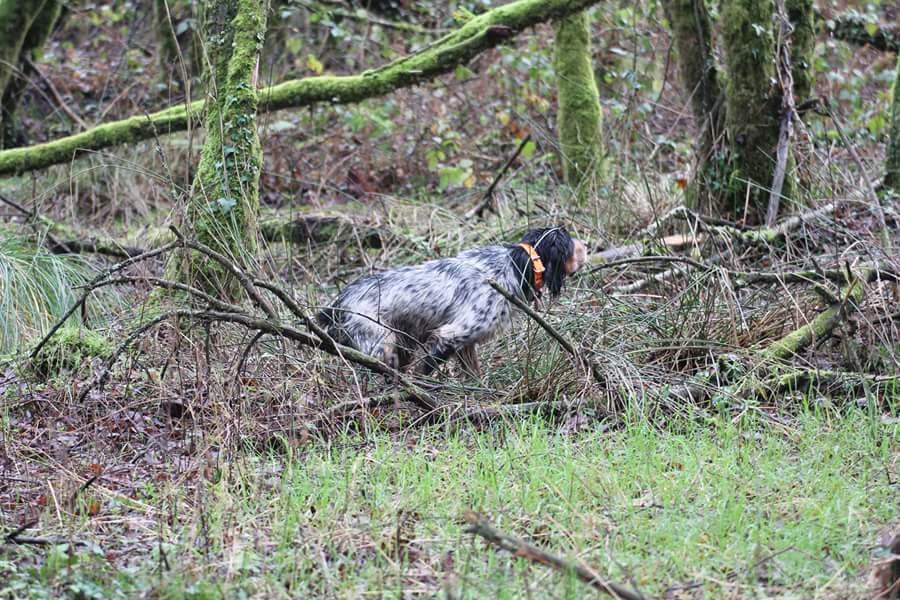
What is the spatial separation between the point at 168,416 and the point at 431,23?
478 inches

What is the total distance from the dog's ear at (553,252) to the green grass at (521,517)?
1.62 metres

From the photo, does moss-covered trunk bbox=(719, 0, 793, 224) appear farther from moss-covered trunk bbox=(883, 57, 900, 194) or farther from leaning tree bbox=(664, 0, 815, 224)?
moss-covered trunk bbox=(883, 57, 900, 194)

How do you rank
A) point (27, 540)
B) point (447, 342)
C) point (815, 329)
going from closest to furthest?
point (27, 540) < point (815, 329) < point (447, 342)

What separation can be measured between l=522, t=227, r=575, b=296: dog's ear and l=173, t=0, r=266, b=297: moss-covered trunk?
6.49 feet

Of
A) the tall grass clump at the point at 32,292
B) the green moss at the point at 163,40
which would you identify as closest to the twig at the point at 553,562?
the tall grass clump at the point at 32,292

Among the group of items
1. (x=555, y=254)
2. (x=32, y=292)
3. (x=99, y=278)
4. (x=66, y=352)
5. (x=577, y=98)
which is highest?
(x=577, y=98)

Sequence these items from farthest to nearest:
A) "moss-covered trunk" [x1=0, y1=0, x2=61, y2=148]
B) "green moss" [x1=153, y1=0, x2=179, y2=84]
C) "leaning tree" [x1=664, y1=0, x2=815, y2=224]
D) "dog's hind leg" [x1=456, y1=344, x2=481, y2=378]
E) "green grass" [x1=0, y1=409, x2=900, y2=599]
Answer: "green moss" [x1=153, y1=0, x2=179, y2=84] → "moss-covered trunk" [x1=0, y1=0, x2=61, y2=148] → "leaning tree" [x1=664, y1=0, x2=815, y2=224] → "dog's hind leg" [x1=456, y1=344, x2=481, y2=378] → "green grass" [x1=0, y1=409, x2=900, y2=599]

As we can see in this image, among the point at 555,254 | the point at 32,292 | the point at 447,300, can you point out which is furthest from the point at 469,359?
the point at 32,292

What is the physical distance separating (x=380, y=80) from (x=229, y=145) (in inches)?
106

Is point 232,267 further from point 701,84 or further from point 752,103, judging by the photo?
point 701,84

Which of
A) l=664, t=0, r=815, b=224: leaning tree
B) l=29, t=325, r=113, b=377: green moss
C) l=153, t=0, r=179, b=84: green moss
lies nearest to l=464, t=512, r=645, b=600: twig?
l=29, t=325, r=113, b=377: green moss

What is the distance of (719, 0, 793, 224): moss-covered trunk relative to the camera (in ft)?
28.6

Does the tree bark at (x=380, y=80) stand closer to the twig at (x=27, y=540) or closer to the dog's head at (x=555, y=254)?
the dog's head at (x=555, y=254)

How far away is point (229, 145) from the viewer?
6.91 meters
